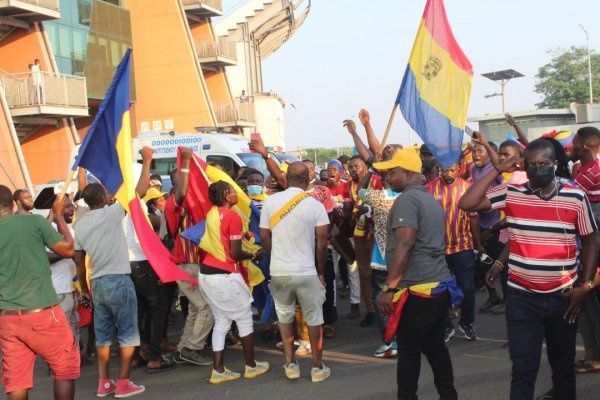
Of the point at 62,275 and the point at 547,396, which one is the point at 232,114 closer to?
the point at 62,275

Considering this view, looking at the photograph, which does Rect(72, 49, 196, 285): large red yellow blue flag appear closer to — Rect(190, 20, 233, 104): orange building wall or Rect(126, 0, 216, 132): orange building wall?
Rect(126, 0, 216, 132): orange building wall

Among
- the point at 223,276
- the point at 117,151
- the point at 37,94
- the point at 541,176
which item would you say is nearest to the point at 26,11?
the point at 37,94

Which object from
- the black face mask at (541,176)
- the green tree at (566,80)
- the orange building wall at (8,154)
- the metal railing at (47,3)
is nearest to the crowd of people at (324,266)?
the black face mask at (541,176)

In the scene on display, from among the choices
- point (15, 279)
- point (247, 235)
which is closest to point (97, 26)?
point (247, 235)

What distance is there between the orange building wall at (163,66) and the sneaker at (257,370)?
28.2 metres

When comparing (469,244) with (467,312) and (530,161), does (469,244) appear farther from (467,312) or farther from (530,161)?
(530,161)

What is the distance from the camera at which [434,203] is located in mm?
5250

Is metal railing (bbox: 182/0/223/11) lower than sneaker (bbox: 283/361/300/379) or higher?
higher

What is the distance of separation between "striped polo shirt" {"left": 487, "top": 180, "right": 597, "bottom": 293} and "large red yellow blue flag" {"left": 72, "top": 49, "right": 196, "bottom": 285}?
3.31 meters

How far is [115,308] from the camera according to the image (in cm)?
670

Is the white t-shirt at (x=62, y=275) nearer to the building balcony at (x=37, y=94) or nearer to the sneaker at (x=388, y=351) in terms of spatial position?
the sneaker at (x=388, y=351)

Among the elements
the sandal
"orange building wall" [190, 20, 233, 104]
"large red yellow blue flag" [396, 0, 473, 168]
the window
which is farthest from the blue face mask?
"orange building wall" [190, 20, 233, 104]

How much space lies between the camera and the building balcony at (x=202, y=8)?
37.0 m

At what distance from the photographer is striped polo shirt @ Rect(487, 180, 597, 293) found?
473 centimetres
